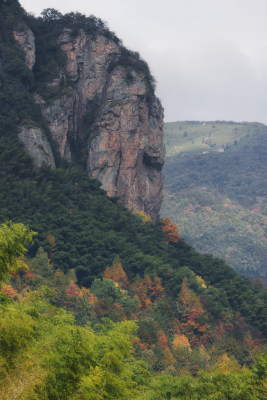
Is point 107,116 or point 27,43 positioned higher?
point 27,43

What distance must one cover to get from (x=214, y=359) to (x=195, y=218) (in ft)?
437

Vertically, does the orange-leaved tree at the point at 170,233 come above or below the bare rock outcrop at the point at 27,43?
below

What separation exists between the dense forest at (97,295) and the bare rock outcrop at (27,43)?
1.29 meters

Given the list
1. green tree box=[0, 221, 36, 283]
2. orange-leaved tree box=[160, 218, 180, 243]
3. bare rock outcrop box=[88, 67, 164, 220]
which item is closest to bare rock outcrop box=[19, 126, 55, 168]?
bare rock outcrop box=[88, 67, 164, 220]

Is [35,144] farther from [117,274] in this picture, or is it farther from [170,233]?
[170,233]

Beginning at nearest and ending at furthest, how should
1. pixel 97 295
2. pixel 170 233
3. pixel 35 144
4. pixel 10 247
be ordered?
pixel 10 247
pixel 97 295
pixel 35 144
pixel 170 233

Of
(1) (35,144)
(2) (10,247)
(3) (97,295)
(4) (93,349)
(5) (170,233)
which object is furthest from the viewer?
(5) (170,233)

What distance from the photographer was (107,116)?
6938 cm

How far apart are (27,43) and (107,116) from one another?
627 inches

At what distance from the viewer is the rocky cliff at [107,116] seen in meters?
68.0

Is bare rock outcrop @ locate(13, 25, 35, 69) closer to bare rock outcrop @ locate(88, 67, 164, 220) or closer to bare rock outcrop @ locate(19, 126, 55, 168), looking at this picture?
bare rock outcrop @ locate(88, 67, 164, 220)

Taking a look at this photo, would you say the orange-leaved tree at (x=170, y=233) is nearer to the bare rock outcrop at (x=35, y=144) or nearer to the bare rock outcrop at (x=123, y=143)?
the bare rock outcrop at (x=123, y=143)

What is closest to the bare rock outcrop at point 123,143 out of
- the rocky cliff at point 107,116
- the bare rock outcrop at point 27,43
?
the rocky cliff at point 107,116

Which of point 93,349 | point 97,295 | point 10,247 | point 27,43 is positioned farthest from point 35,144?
point 93,349
